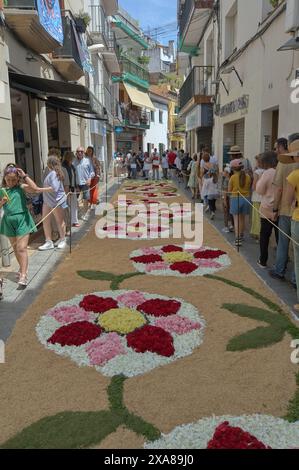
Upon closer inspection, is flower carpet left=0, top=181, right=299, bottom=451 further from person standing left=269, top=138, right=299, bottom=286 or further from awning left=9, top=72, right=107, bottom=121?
awning left=9, top=72, right=107, bottom=121

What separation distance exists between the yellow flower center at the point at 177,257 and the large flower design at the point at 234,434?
4336mm

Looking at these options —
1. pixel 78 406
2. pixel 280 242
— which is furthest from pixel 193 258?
pixel 78 406

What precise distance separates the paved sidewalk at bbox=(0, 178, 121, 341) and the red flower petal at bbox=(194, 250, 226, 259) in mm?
2448

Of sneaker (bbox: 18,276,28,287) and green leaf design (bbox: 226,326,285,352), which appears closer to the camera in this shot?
green leaf design (bbox: 226,326,285,352)

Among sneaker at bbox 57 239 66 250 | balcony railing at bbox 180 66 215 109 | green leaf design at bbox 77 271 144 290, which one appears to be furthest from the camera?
balcony railing at bbox 180 66 215 109

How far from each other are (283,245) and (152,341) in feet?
9.04

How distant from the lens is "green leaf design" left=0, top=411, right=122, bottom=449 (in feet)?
9.60

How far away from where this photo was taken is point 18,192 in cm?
600

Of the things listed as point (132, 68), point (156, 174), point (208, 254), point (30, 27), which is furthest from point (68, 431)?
point (132, 68)

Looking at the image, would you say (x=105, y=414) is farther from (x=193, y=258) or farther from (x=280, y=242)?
(x=193, y=258)

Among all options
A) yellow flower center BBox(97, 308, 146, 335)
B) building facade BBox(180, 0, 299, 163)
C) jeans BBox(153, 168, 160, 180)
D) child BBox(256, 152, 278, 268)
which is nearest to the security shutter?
building facade BBox(180, 0, 299, 163)

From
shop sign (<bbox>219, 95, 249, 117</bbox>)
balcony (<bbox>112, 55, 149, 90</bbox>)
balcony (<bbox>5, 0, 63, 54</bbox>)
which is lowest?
shop sign (<bbox>219, 95, 249, 117</bbox>)

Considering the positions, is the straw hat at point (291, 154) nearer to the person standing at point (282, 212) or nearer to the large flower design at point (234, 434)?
the person standing at point (282, 212)

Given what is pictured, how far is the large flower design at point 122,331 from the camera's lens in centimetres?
405
